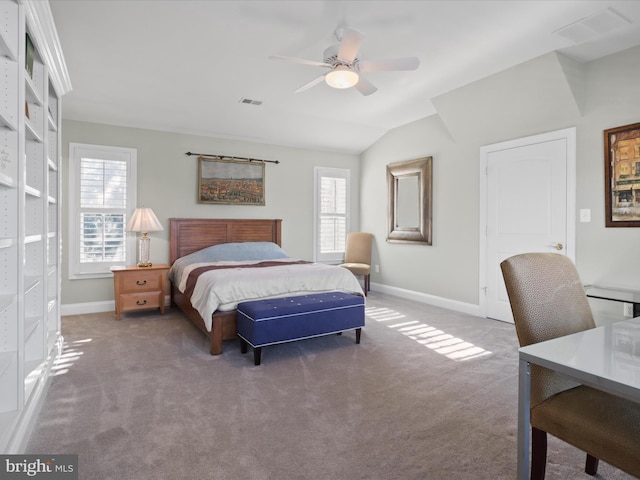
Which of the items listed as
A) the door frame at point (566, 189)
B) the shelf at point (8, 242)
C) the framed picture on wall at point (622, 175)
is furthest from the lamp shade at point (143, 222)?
the framed picture on wall at point (622, 175)

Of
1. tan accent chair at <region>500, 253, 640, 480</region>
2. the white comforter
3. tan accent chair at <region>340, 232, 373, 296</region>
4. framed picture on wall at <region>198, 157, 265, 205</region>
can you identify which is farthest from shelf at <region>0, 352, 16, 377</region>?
tan accent chair at <region>340, 232, 373, 296</region>

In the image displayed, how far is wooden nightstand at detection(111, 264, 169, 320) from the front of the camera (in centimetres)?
450

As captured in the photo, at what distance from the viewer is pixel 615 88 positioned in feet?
11.2

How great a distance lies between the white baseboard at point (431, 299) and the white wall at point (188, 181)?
54.9 inches

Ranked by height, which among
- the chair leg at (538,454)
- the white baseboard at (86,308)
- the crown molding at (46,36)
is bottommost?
the white baseboard at (86,308)

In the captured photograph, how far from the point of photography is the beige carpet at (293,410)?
1812mm

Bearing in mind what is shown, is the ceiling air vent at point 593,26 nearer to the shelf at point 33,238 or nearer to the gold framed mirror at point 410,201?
the gold framed mirror at point 410,201

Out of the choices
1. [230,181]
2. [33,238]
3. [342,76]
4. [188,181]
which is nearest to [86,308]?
[188,181]

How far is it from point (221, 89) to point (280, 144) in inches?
75.4

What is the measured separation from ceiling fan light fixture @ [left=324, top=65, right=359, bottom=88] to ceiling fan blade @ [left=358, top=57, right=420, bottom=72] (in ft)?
0.30

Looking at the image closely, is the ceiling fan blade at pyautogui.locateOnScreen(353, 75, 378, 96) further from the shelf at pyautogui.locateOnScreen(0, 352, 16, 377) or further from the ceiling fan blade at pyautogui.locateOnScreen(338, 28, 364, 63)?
the shelf at pyautogui.locateOnScreen(0, 352, 16, 377)

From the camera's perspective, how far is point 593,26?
9.66 feet

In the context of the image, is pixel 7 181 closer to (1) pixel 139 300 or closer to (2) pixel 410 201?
(1) pixel 139 300

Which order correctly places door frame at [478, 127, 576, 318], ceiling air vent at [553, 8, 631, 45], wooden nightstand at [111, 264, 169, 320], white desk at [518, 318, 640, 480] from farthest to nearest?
1. wooden nightstand at [111, 264, 169, 320]
2. door frame at [478, 127, 576, 318]
3. ceiling air vent at [553, 8, 631, 45]
4. white desk at [518, 318, 640, 480]
